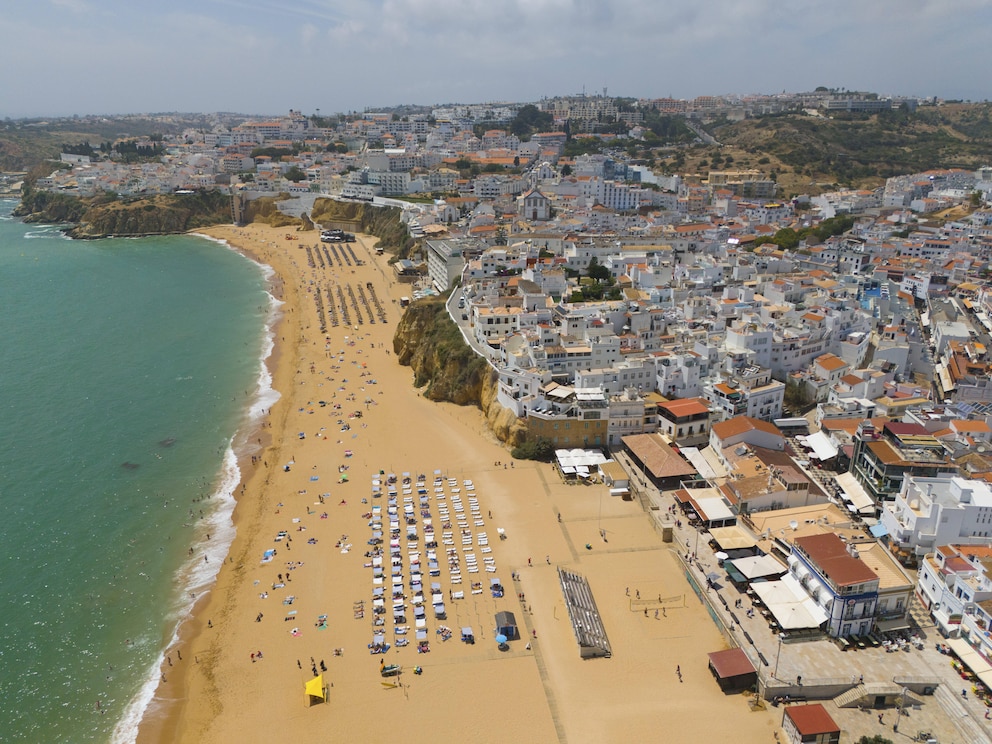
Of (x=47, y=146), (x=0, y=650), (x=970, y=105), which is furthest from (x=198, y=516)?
(x=47, y=146)

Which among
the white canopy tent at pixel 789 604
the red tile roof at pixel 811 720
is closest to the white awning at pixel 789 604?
the white canopy tent at pixel 789 604

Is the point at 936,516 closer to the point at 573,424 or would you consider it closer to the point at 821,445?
the point at 821,445

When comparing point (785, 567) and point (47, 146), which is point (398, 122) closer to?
point (47, 146)

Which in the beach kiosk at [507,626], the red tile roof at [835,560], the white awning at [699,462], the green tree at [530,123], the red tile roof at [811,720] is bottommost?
the beach kiosk at [507,626]

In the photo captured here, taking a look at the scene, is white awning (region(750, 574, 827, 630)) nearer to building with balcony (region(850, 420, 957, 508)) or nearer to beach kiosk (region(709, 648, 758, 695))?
beach kiosk (region(709, 648, 758, 695))

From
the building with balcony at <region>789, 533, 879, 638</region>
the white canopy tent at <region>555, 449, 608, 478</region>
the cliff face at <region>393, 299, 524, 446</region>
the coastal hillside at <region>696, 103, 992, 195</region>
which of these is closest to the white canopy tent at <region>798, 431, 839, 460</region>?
the building with balcony at <region>789, 533, 879, 638</region>

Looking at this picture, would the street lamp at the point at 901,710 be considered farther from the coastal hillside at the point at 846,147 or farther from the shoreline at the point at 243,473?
the coastal hillside at the point at 846,147

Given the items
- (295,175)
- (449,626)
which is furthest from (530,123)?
(449,626)
